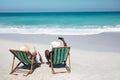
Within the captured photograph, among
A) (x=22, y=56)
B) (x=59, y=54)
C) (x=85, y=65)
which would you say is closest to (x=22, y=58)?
(x=22, y=56)

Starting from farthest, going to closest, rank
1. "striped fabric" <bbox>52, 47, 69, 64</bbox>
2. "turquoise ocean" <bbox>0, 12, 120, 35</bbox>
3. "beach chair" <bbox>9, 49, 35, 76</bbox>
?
"turquoise ocean" <bbox>0, 12, 120, 35</bbox>
"striped fabric" <bbox>52, 47, 69, 64</bbox>
"beach chair" <bbox>9, 49, 35, 76</bbox>

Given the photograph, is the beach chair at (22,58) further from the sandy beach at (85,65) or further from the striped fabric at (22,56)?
the sandy beach at (85,65)

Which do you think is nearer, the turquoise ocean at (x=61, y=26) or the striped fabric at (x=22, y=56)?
the striped fabric at (x=22, y=56)

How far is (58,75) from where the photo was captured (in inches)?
255

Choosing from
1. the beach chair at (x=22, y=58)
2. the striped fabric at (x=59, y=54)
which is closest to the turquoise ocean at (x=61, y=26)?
the beach chair at (x=22, y=58)

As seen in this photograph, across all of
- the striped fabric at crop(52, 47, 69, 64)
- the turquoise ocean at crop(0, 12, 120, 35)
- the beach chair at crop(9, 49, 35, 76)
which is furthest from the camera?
the turquoise ocean at crop(0, 12, 120, 35)

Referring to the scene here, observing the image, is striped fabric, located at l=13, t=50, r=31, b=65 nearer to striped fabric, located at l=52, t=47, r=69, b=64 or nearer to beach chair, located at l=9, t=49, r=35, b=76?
beach chair, located at l=9, t=49, r=35, b=76

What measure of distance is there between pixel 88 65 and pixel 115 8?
64415 mm

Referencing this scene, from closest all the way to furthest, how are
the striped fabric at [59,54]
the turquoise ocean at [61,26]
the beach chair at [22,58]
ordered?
the beach chair at [22,58] < the striped fabric at [59,54] < the turquoise ocean at [61,26]

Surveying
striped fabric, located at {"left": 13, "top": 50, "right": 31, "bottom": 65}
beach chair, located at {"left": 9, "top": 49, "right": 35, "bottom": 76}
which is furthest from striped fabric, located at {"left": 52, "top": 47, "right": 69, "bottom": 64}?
striped fabric, located at {"left": 13, "top": 50, "right": 31, "bottom": 65}

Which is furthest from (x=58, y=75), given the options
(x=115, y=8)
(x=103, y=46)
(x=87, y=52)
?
(x=115, y=8)

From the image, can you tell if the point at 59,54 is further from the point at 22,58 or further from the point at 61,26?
the point at 61,26

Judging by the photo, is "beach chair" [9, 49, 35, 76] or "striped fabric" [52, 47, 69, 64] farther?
"striped fabric" [52, 47, 69, 64]

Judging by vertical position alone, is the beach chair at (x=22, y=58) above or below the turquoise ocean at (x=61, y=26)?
below
